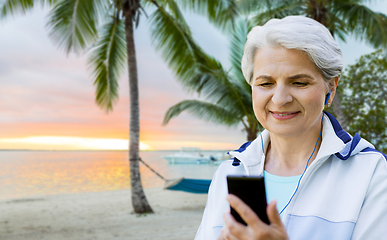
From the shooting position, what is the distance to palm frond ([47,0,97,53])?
24.0ft

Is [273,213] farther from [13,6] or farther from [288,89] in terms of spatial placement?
[13,6]

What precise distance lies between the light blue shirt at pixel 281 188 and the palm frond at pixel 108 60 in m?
8.50

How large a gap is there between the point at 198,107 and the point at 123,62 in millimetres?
2905

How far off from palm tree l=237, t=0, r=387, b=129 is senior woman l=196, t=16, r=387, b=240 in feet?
25.4

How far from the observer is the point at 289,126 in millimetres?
1066

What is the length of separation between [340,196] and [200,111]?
987 cm

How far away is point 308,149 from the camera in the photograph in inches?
45.1

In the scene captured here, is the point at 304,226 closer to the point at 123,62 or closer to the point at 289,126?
the point at 289,126

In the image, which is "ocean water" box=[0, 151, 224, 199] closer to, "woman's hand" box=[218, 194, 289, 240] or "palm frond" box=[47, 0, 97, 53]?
"palm frond" box=[47, 0, 97, 53]

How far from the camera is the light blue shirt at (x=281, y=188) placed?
3.59 feet

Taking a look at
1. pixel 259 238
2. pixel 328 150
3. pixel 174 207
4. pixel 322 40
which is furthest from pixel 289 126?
pixel 174 207

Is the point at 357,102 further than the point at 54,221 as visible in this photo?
Yes

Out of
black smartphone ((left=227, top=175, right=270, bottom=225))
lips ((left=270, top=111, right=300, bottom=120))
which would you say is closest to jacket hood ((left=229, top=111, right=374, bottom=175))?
lips ((left=270, top=111, right=300, bottom=120))

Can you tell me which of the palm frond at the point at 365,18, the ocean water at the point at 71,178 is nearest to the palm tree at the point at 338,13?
the palm frond at the point at 365,18
